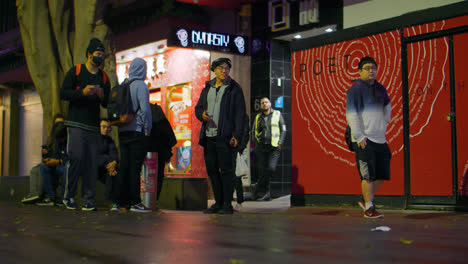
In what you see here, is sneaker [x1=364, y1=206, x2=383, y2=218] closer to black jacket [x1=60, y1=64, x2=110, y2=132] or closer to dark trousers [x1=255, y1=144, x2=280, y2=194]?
black jacket [x1=60, y1=64, x2=110, y2=132]

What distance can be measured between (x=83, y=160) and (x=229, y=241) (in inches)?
165

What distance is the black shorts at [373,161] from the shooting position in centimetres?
738

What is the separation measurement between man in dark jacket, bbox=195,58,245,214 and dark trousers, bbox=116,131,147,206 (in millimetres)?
822

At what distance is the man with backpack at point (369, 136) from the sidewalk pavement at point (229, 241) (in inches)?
27.6

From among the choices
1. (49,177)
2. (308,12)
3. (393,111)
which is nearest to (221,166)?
(393,111)

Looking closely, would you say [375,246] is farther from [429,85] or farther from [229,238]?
[429,85]

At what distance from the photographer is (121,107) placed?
844 cm

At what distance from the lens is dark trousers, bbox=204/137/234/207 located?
26.4ft

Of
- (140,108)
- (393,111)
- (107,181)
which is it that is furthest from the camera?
(107,181)

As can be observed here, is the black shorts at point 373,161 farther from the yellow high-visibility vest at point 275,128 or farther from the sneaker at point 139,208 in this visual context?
the yellow high-visibility vest at point 275,128

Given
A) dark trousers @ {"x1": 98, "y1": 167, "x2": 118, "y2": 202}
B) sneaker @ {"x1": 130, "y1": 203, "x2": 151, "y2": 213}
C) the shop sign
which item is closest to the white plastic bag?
dark trousers @ {"x1": 98, "y1": 167, "x2": 118, "y2": 202}

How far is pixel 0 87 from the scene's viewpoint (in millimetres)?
26031

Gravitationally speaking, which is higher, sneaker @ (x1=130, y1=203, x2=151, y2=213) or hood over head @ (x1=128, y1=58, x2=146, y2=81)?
hood over head @ (x1=128, y1=58, x2=146, y2=81)

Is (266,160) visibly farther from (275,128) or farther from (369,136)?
(369,136)
